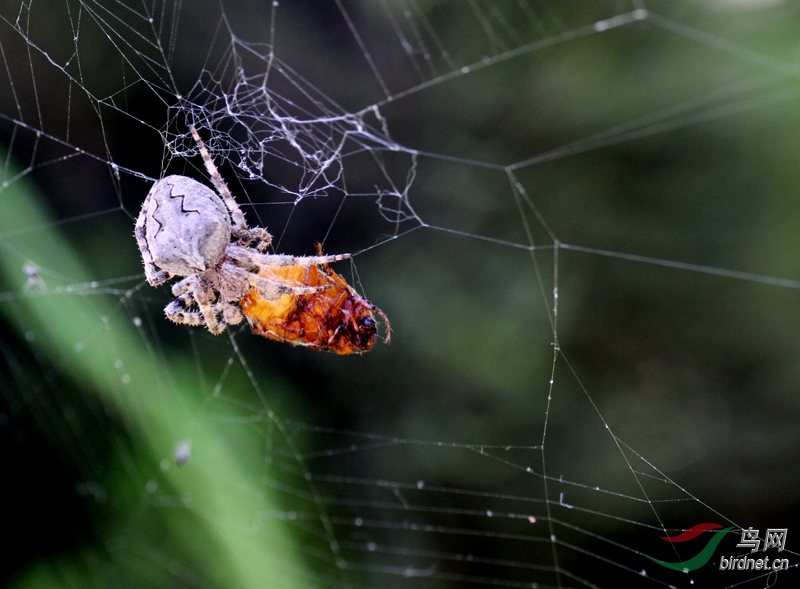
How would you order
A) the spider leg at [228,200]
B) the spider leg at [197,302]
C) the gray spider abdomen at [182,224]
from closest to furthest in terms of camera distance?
the gray spider abdomen at [182,224]
the spider leg at [228,200]
the spider leg at [197,302]

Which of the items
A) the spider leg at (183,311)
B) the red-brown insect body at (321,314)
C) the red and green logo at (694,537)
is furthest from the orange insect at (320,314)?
the red and green logo at (694,537)

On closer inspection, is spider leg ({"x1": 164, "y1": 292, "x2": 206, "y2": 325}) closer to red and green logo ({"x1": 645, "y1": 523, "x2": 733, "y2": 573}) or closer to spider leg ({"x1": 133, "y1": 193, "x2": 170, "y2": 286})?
spider leg ({"x1": 133, "y1": 193, "x2": 170, "y2": 286})

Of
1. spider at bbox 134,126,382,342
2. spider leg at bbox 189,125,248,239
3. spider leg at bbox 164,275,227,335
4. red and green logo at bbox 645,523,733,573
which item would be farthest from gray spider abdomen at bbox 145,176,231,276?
red and green logo at bbox 645,523,733,573

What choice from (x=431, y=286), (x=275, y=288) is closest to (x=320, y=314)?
(x=275, y=288)

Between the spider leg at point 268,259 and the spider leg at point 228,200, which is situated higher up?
the spider leg at point 228,200

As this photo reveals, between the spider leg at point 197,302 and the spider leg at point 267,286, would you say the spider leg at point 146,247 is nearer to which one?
the spider leg at point 197,302

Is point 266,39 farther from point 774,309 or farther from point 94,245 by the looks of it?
point 774,309

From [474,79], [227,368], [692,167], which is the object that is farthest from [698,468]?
[227,368]
